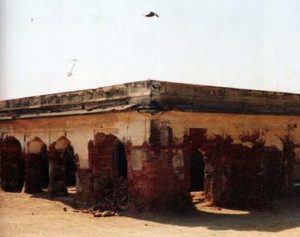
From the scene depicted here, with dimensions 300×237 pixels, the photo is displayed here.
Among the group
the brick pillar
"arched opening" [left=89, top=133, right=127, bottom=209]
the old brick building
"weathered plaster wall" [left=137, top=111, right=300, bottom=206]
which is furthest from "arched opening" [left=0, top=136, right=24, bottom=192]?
the brick pillar

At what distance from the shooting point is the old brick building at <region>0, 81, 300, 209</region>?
10677 mm

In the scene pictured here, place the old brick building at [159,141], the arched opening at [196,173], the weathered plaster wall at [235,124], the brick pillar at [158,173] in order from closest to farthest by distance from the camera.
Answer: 1. the brick pillar at [158,173]
2. the old brick building at [159,141]
3. the weathered plaster wall at [235,124]
4. the arched opening at [196,173]

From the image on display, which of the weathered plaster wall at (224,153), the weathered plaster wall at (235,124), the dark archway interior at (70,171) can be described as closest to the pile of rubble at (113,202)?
the weathered plaster wall at (224,153)

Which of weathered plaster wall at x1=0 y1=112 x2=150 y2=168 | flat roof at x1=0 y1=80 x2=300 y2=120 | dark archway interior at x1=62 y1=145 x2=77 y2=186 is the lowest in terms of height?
dark archway interior at x1=62 y1=145 x2=77 y2=186

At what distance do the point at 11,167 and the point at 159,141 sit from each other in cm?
749

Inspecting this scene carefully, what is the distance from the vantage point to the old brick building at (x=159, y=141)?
1068 cm

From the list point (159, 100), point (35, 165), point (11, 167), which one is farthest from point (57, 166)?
point (159, 100)

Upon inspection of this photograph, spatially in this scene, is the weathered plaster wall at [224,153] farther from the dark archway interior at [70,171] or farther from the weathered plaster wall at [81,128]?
the dark archway interior at [70,171]

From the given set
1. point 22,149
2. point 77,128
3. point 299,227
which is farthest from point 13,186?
point 299,227

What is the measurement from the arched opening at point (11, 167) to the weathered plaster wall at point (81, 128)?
628 mm

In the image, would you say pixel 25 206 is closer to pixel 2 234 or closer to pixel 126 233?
pixel 2 234

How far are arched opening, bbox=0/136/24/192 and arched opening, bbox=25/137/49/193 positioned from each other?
3.54 ft

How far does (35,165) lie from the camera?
49.7 feet

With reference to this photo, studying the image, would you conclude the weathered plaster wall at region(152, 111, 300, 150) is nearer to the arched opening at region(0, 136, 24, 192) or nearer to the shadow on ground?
the shadow on ground
